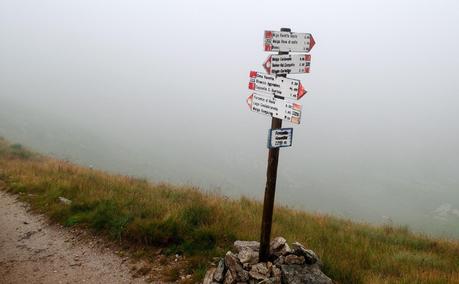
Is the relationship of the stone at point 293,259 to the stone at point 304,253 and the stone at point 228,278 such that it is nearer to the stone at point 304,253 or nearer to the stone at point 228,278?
the stone at point 304,253

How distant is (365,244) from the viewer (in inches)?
349

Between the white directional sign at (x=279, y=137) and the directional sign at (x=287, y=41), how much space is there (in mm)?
1286

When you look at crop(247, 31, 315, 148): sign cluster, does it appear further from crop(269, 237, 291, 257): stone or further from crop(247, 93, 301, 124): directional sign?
crop(269, 237, 291, 257): stone

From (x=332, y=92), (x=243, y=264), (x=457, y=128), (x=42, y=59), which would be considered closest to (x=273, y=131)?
(x=243, y=264)

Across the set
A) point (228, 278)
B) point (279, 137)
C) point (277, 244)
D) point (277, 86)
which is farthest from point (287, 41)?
point (228, 278)

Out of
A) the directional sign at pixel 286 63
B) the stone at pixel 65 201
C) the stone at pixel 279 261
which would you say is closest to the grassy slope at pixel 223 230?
the stone at pixel 65 201

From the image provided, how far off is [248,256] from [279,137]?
2.15 meters

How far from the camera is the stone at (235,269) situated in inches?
249

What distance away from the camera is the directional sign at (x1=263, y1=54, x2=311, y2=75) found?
625 cm

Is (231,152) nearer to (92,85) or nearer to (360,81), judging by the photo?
(92,85)

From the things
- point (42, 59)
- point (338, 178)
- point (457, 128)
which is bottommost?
point (338, 178)

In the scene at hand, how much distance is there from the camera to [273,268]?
6492mm

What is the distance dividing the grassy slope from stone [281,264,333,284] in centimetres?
81

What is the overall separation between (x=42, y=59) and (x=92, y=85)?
143 feet
